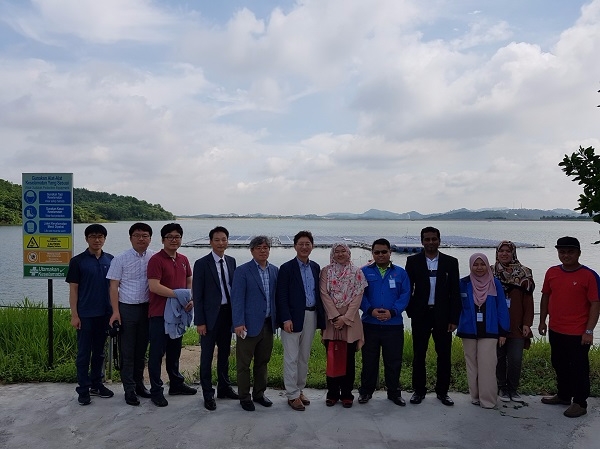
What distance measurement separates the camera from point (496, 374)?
4.19 m

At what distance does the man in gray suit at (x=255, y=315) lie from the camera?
379 centimetres

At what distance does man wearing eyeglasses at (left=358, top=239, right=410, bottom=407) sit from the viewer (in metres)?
3.96

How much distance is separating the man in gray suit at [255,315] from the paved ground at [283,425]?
212mm

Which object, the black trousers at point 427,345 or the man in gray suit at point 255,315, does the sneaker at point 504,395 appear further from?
the man in gray suit at point 255,315

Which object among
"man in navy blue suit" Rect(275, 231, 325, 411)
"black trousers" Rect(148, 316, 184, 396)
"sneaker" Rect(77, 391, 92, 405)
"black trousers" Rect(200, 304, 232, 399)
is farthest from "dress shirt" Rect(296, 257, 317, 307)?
"sneaker" Rect(77, 391, 92, 405)

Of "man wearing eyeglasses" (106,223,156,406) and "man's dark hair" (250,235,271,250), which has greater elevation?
"man's dark hair" (250,235,271,250)

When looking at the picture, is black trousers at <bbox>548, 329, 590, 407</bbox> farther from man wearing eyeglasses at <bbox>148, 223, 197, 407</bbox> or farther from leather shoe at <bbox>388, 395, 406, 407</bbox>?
man wearing eyeglasses at <bbox>148, 223, 197, 407</bbox>

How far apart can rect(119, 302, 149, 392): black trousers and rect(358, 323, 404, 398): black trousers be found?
1941 millimetres

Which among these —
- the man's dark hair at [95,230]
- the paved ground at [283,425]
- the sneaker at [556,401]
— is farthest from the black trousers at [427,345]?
the man's dark hair at [95,230]

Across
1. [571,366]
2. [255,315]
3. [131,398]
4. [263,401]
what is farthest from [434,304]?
[131,398]

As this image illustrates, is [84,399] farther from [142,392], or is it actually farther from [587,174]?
[587,174]

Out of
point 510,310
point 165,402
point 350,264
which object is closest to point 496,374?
point 510,310

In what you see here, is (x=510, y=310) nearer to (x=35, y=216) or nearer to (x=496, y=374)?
(x=496, y=374)

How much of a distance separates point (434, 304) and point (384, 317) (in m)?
0.48
